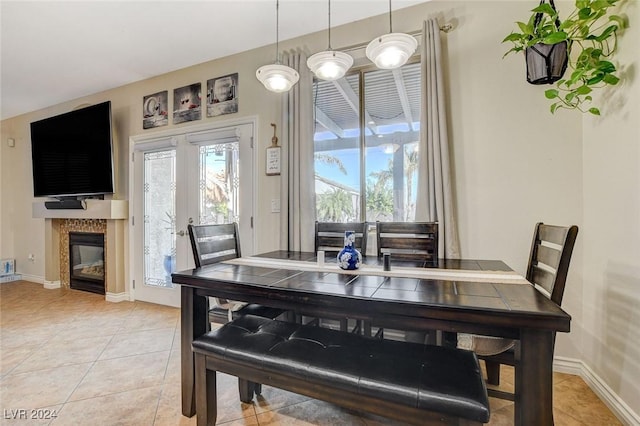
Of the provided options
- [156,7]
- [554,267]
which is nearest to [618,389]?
[554,267]

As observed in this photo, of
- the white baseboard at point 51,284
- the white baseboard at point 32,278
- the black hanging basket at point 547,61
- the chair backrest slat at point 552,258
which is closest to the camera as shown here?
the chair backrest slat at point 552,258

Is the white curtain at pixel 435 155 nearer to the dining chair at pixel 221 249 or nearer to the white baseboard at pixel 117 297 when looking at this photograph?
the dining chair at pixel 221 249

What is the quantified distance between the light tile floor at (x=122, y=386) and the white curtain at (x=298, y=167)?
1.25m

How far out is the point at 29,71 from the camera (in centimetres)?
356

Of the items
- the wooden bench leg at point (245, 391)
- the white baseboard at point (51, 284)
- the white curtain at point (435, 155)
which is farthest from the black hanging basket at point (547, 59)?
the white baseboard at point (51, 284)

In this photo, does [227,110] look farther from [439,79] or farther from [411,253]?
[411,253]

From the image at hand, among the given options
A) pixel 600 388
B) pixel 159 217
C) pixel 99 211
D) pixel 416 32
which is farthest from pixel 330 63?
pixel 99 211

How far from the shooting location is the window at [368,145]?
264cm

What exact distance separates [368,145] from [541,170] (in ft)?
4.35

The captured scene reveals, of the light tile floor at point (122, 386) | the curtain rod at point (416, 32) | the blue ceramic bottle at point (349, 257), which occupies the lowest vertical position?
the light tile floor at point (122, 386)

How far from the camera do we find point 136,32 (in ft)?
9.29

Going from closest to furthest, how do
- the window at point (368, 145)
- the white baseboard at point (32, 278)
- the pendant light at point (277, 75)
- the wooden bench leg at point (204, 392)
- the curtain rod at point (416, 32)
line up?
the wooden bench leg at point (204, 392), the pendant light at point (277, 75), the curtain rod at point (416, 32), the window at point (368, 145), the white baseboard at point (32, 278)

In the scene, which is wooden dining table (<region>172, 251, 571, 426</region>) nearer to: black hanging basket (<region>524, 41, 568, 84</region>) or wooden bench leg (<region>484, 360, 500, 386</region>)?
wooden bench leg (<region>484, 360, 500, 386</region>)

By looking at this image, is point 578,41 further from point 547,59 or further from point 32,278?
point 32,278
